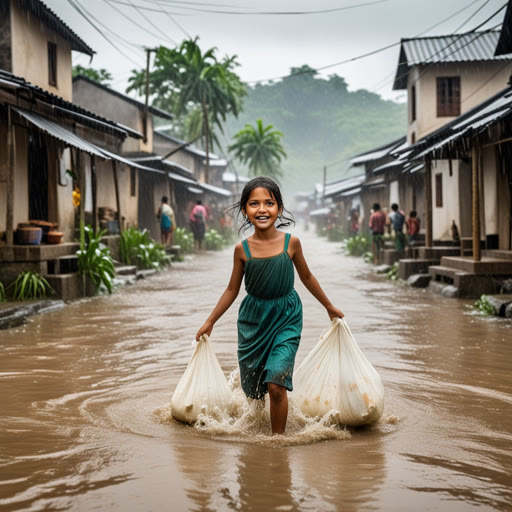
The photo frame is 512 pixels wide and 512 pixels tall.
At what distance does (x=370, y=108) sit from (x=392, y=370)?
434 feet

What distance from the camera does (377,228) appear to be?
23.1m

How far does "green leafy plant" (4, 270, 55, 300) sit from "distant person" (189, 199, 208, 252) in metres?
18.7

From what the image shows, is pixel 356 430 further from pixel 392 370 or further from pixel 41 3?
pixel 41 3

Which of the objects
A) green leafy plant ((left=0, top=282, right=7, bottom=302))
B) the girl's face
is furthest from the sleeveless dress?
green leafy plant ((left=0, top=282, right=7, bottom=302))

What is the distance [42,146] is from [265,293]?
1180cm

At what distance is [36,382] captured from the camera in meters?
6.45

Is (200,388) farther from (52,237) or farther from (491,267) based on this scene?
(491,267)

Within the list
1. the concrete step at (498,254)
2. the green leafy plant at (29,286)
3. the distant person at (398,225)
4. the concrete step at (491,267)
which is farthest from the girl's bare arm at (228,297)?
the distant person at (398,225)

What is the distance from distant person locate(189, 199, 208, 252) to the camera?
3092 centimetres

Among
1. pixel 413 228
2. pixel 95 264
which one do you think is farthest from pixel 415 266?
pixel 95 264

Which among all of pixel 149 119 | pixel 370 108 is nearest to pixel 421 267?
pixel 149 119

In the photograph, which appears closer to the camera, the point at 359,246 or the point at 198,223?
the point at 359,246

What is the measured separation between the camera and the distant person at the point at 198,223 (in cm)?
3092

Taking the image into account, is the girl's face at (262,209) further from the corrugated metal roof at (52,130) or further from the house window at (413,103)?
the house window at (413,103)
